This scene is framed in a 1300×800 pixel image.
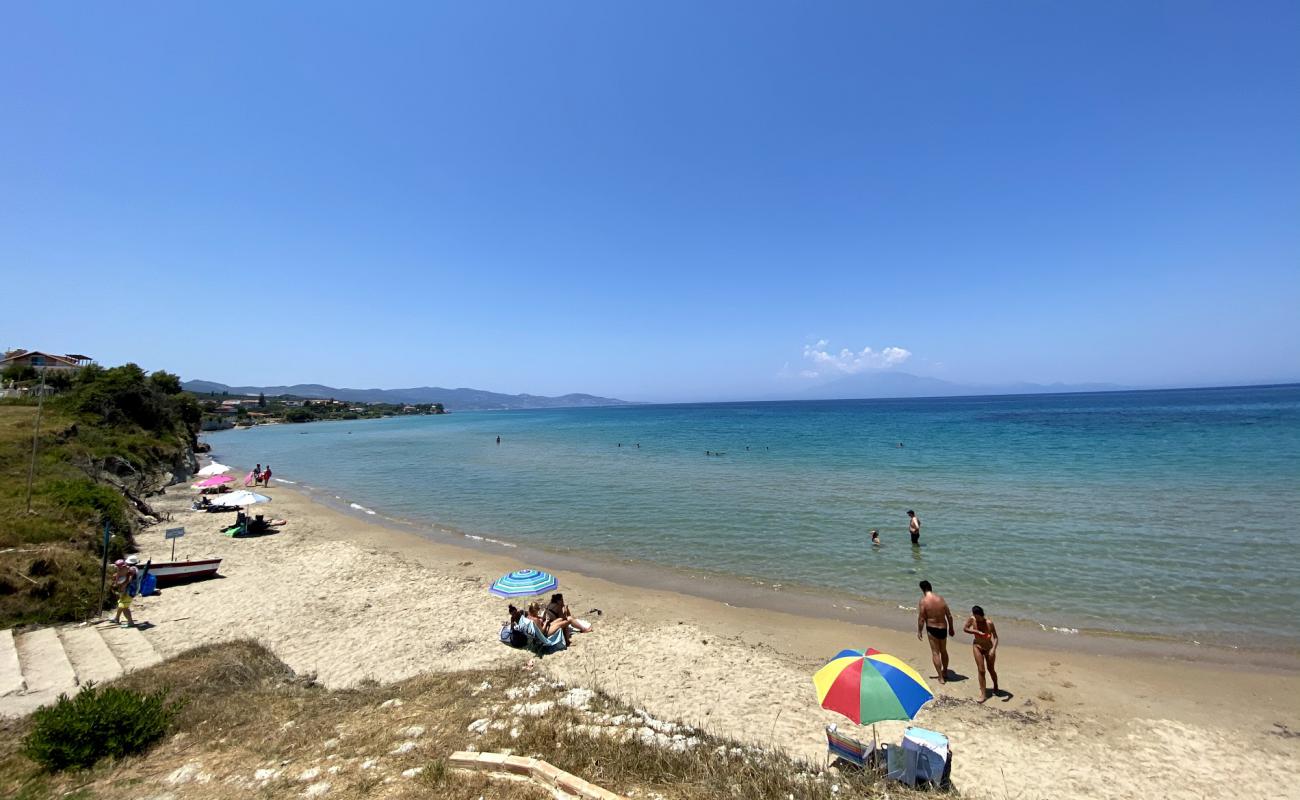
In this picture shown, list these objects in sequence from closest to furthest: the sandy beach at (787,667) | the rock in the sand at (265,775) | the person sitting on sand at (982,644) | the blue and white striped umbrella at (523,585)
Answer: the rock in the sand at (265,775)
the sandy beach at (787,667)
the person sitting on sand at (982,644)
the blue and white striped umbrella at (523,585)

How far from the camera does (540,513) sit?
1012 inches

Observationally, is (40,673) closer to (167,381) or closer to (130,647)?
(130,647)

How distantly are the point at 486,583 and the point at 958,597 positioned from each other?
13851mm

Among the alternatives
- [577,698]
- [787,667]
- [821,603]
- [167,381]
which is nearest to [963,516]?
[821,603]

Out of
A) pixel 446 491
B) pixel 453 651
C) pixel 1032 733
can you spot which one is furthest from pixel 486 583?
pixel 446 491

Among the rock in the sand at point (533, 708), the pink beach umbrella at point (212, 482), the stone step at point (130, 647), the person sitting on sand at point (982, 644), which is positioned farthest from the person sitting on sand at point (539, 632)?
the pink beach umbrella at point (212, 482)

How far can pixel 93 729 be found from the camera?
6.19 meters

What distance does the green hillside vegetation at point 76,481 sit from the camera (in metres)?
11.3

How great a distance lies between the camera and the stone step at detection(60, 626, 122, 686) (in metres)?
8.77

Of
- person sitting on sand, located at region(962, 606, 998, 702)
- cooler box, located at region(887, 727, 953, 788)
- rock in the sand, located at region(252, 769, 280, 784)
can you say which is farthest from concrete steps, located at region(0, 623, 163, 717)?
person sitting on sand, located at region(962, 606, 998, 702)

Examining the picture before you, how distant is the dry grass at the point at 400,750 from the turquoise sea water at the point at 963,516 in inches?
397

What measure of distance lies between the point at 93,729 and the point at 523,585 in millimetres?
7802

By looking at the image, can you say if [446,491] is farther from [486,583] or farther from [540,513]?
[486,583]

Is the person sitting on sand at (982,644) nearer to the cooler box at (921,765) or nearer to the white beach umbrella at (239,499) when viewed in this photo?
the cooler box at (921,765)
